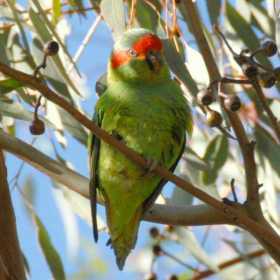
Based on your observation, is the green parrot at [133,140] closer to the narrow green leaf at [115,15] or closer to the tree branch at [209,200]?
the narrow green leaf at [115,15]

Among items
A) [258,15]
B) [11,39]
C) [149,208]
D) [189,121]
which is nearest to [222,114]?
[189,121]

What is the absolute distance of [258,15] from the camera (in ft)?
11.1

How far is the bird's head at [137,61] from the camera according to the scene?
9.97 feet

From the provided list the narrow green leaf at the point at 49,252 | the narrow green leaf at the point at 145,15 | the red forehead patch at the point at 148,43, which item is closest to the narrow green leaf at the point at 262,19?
the narrow green leaf at the point at 145,15

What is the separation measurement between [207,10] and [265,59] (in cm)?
30

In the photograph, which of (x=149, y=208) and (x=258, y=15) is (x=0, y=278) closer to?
(x=149, y=208)

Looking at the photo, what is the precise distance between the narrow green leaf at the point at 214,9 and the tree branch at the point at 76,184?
2.67ft

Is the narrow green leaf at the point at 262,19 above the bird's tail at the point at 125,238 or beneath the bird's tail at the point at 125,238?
above

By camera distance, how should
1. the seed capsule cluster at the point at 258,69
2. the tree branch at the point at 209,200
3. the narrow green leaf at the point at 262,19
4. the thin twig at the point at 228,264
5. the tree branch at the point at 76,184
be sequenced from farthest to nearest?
the thin twig at the point at 228,264, the narrow green leaf at the point at 262,19, the tree branch at the point at 76,184, the seed capsule cluster at the point at 258,69, the tree branch at the point at 209,200

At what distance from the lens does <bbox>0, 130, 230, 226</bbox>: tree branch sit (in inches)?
101

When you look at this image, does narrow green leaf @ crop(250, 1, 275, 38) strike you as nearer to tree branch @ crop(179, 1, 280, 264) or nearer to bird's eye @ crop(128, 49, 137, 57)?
bird's eye @ crop(128, 49, 137, 57)

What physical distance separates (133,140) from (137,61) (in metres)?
0.41

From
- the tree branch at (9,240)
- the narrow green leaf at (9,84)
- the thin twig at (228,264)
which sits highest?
the narrow green leaf at (9,84)

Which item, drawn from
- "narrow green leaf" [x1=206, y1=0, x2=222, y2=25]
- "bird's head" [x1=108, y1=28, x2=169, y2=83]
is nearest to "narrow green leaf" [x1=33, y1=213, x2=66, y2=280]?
"bird's head" [x1=108, y1=28, x2=169, y2=83]
